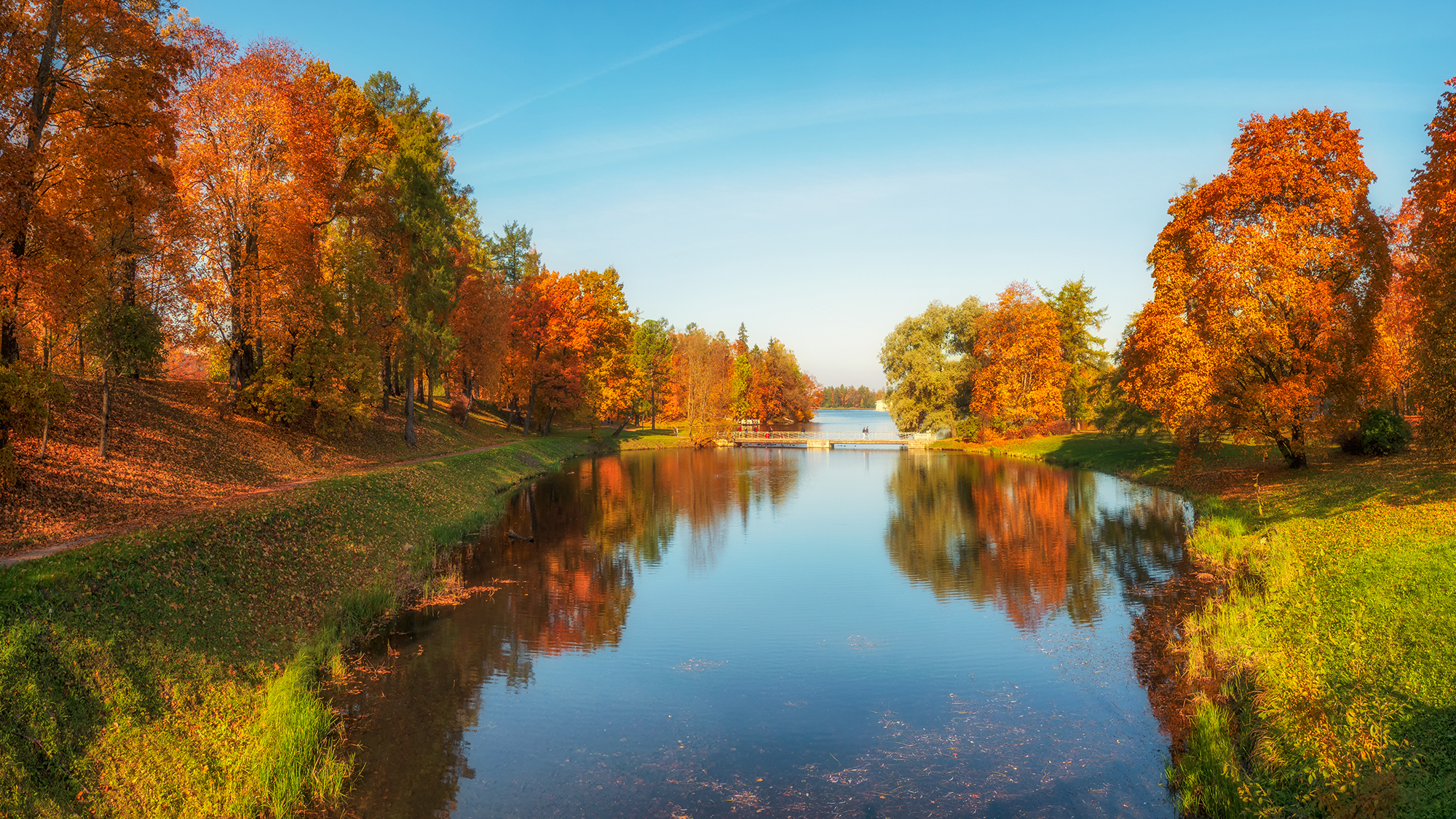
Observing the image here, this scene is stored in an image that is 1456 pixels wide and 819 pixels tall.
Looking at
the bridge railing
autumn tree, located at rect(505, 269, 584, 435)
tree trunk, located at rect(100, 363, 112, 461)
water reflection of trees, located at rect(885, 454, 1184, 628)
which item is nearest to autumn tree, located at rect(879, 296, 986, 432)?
the bridge railing

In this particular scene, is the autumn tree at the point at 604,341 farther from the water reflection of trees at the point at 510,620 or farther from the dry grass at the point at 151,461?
the dry grass at the point at 151,461

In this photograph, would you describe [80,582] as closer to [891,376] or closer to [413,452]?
[413,452]

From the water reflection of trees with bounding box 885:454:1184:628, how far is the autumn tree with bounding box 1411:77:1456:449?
7.60 metres

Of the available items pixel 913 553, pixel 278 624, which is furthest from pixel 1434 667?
pixel 278 624

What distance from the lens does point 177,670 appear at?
10516mm

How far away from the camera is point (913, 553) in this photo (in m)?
26.4

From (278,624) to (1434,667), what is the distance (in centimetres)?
1878

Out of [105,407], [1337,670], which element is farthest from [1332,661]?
[105,407]

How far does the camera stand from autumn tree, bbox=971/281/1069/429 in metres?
65.1

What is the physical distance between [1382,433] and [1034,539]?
13256mm

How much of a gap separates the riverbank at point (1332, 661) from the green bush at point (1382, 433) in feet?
17.0

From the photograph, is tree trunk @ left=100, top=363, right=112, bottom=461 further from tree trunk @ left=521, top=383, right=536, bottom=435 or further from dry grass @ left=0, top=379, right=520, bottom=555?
tree trunk @ left=521, top=383, right=536, bottom=435

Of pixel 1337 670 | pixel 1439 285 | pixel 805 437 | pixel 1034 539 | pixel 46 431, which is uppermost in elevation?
pixel 1439 285

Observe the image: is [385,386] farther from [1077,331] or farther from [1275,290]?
[1077,331]
